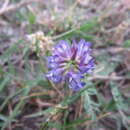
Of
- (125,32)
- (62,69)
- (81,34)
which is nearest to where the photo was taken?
(62,69)

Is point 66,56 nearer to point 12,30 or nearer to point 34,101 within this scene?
point 34,101

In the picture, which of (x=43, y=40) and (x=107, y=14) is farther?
(x=107, y=14)

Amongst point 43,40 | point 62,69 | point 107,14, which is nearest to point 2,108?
point 43,40

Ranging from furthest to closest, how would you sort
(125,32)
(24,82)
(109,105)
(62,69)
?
(125,32)
(24,82)
(109,105)
(62,69)

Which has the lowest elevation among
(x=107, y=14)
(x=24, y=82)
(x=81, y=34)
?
(x=24, y=82)

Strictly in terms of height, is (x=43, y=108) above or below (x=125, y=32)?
below

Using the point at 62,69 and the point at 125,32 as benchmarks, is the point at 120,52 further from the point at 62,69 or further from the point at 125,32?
the point at 62,69
